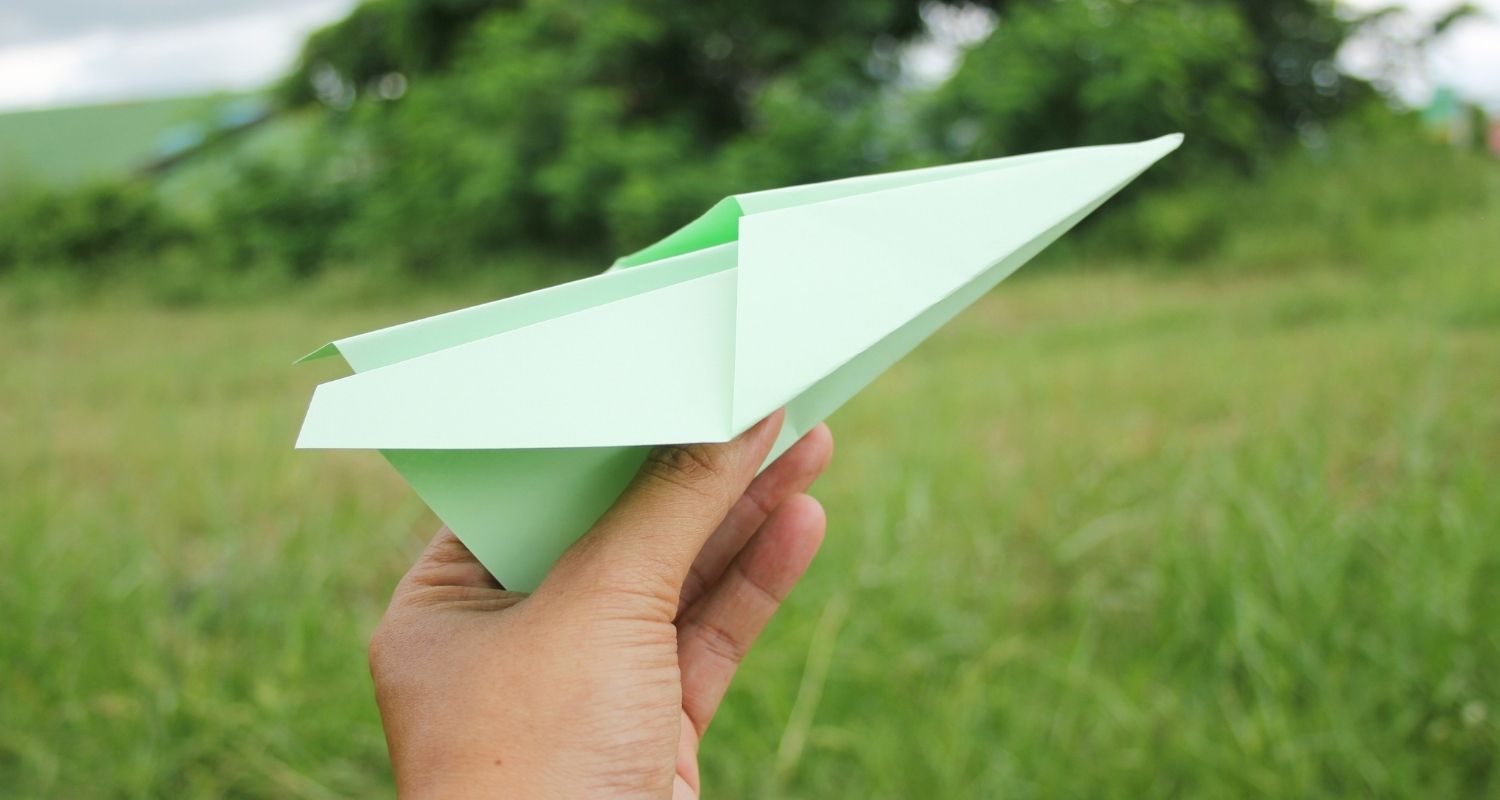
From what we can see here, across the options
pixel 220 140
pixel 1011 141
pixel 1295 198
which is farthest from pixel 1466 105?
pixel 220 140

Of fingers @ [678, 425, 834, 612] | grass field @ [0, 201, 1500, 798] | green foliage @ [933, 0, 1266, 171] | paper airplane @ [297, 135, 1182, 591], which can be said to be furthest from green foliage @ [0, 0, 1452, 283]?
paper airplane @ [297, 135, 1182, 591]

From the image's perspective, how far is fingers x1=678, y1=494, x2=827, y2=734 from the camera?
91 cm

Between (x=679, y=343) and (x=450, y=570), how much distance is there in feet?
0.89

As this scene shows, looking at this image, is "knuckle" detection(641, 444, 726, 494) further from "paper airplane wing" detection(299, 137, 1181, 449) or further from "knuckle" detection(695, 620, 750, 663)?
"knuckle" detection(695, 620, 750, 663)

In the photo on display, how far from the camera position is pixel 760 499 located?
0.92 m

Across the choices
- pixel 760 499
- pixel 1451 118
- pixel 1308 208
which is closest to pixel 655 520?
pixel 760 499

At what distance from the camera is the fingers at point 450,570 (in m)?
0.70

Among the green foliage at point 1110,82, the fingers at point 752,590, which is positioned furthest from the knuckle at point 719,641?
the green foliage at point 1110,82

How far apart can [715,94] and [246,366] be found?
329 cm

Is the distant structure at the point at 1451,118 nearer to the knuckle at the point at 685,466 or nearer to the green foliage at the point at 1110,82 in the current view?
the green foliage at the point at 1110,82

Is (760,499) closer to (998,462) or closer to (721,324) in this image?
(721,324)

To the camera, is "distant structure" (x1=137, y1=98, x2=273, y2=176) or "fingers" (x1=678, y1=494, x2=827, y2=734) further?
"distant structure" (x1=137, y1=98, x2=273, y2=176)

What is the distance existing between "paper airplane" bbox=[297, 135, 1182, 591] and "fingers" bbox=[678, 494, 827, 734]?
259 millimetres

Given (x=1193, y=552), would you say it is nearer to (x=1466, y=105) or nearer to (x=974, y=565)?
(x=974, y=565)
